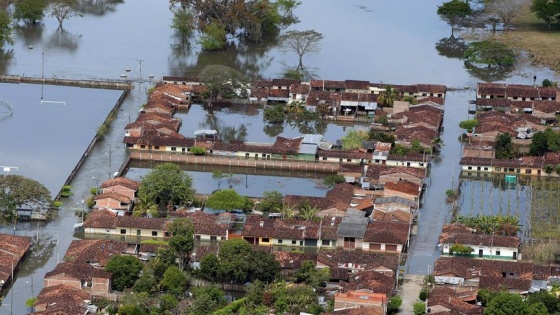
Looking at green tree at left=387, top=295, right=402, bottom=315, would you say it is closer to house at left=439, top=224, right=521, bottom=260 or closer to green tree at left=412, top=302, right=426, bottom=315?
green tree at left=412, top=302, right=426, bottom=315

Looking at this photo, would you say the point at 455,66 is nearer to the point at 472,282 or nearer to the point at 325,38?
the point at 325,38

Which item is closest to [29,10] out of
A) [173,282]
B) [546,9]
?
[546,9]

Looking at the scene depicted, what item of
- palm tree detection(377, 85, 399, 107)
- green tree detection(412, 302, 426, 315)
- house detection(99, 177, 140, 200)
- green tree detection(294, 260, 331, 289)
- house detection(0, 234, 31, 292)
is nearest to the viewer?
green tree detection(412, 302, 426, 315)

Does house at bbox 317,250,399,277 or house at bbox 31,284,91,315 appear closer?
house at bbox 31,284,91,315

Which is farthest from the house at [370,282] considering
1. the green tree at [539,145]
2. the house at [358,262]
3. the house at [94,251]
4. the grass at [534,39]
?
the grass at [534,39]

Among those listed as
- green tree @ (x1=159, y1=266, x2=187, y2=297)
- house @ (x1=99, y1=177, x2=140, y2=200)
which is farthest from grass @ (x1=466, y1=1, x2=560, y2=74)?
green tree @ (x1=159, y1=266, x2=187, y2=297)

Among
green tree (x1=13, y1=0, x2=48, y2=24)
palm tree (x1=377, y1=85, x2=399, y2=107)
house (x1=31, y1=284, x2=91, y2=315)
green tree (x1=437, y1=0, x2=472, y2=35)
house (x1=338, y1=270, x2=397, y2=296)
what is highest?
green tree (x1=437, y1=0, x2=472, y2=35)

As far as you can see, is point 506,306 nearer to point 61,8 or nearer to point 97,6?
point 61,8
